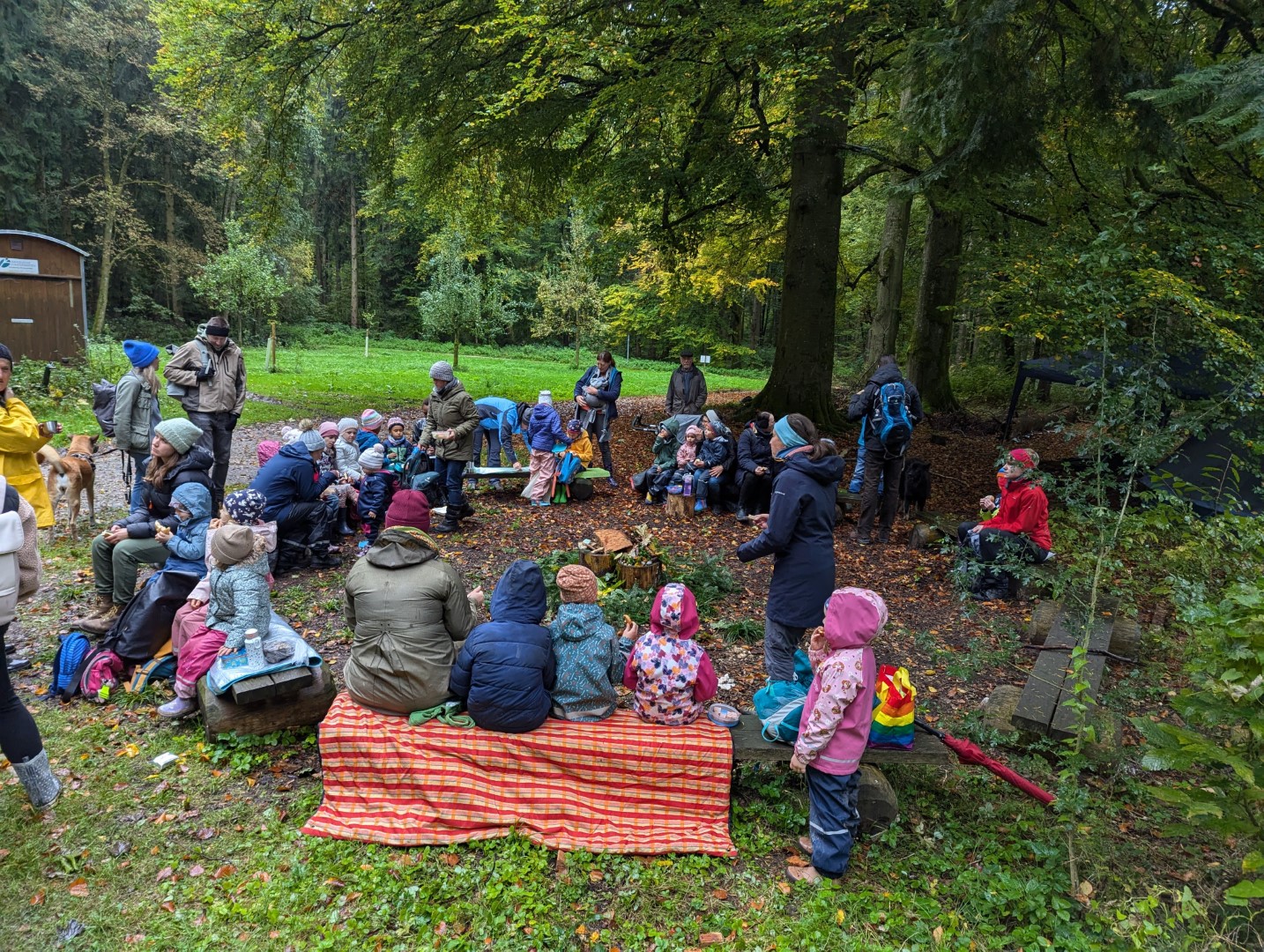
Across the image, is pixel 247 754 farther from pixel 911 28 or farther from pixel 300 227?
pixel 300 227

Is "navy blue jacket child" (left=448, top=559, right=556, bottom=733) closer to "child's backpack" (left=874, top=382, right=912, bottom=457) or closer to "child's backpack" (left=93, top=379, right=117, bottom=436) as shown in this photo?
Answer: "child's backpack" (left=874, top=382, right=912, bottom=457)

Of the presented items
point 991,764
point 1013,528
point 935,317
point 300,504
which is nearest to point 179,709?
point 300,504

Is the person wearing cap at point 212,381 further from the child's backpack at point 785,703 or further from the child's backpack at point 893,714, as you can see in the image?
the child's backpack at point 893,714

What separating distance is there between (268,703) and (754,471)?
6032 millimetres

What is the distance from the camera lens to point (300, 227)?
3634 centimetres

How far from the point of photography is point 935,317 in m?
14.6

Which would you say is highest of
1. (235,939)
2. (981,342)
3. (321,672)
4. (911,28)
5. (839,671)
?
(911,28)

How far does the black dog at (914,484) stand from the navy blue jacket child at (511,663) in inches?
259

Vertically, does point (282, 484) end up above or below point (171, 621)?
above

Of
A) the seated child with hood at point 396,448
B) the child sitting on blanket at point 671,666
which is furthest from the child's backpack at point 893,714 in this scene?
the seated child with hood at point 396,448

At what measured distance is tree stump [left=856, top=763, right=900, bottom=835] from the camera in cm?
380

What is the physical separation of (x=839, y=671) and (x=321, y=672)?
3.20 metres

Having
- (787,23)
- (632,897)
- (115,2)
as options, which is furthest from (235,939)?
(115,2)

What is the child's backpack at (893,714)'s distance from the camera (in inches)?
148
